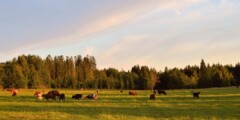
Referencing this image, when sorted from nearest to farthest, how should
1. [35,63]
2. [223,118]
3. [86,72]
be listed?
[223,118] → [35,63] → [86,72]

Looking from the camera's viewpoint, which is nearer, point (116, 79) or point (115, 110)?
point (115, 110)

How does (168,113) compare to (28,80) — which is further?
(28,80)

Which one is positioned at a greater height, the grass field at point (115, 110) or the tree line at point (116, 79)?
the tree line at point (116, 79)

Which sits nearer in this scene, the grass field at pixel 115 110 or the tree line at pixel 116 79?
the grass field at pixel 115 110

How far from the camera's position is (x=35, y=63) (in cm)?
16988

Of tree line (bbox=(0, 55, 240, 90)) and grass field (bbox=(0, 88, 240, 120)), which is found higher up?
tree line (bbox=(0, 55, 240, 90))

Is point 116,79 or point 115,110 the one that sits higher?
point 116,79

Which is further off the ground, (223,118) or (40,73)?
(40,73)

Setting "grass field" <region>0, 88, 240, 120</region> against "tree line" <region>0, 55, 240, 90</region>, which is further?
"tree line" <region>0, 55, 240, 90</region>

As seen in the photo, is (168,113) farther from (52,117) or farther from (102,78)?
(102,78)

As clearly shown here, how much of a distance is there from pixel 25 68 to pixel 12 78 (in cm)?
1504

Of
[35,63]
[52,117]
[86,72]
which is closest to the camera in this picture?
[52,117]

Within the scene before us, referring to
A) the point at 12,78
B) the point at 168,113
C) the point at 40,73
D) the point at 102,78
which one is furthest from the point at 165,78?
the point at 168,113

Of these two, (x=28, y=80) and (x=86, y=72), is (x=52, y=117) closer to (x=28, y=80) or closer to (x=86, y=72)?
(x=28, y=80)
